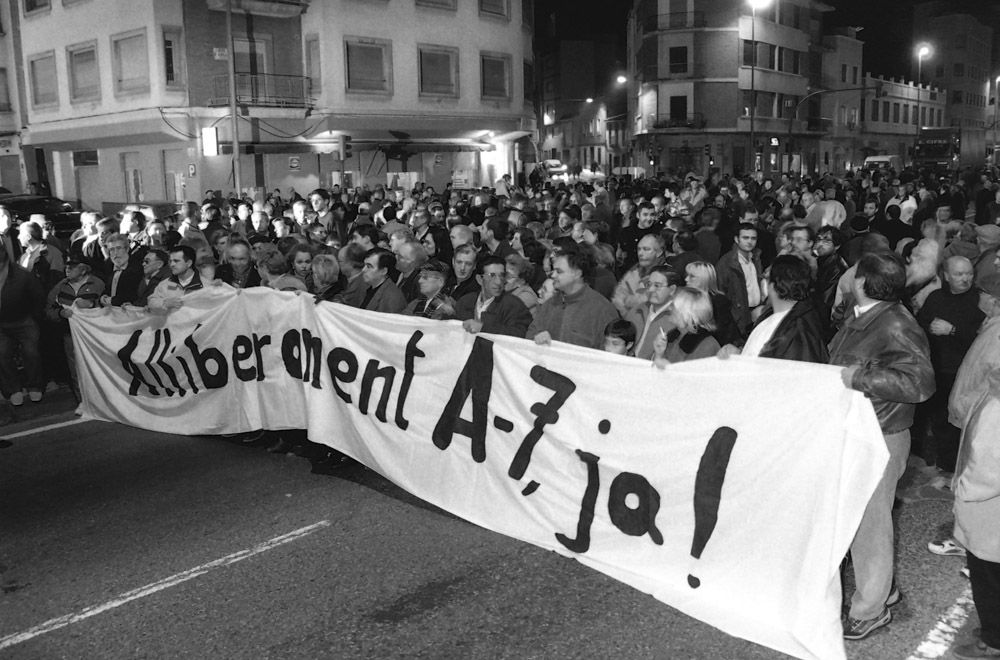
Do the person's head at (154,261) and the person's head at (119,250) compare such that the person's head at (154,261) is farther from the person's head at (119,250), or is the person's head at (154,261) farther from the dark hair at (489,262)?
the dark hair at (489,262)

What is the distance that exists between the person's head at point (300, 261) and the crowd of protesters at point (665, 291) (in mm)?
18

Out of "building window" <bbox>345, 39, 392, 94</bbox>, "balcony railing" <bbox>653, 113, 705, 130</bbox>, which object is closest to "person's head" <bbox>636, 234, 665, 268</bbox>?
"building window" <bbox>345, 39, 392, 94</bbox>

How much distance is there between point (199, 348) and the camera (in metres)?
7.82

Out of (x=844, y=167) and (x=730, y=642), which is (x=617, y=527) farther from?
(x=844, y=167)

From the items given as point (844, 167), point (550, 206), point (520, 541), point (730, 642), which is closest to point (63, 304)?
point (520, 541)

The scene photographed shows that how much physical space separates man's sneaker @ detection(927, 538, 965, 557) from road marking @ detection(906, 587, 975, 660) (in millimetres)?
484

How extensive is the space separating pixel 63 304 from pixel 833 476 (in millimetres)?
7784

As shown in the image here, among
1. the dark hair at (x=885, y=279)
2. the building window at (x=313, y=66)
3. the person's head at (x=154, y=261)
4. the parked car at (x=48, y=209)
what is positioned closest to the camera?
the dark hair at (x=885, y=279)

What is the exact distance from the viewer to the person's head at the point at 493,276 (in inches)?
270

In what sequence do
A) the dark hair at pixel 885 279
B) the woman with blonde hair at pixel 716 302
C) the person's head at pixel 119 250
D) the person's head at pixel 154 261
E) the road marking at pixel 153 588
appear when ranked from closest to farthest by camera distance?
the dark hair at pixel 885 279
the road marking at pixel 153 588
the woman with blonde hair at pixel 716 302
the person's head at pixel 154 261
the person's head at pixel 119 250

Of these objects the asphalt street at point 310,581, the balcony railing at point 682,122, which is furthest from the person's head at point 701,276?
the balcony railing at point 682,122

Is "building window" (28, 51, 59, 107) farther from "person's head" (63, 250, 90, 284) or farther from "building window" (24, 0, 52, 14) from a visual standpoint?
"person's head" (63, 250, 90, 284)

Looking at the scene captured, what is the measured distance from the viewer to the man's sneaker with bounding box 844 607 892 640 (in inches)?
175

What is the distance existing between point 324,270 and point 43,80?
33.5m
